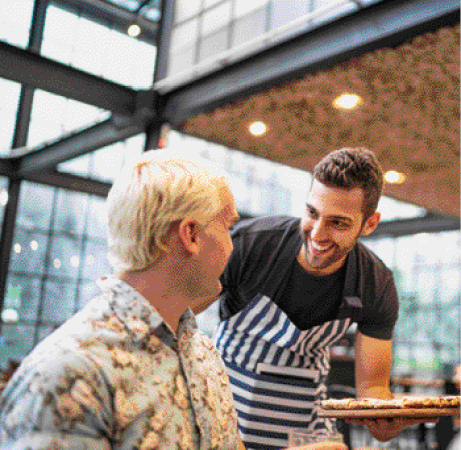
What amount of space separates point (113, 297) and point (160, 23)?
17.7 feet

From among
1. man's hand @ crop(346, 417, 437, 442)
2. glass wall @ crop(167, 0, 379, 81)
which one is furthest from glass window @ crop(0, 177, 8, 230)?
man's hand @ crop(346, 417, 437, 442)

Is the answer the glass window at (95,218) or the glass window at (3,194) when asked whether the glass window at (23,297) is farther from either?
the glass window at (95,218)

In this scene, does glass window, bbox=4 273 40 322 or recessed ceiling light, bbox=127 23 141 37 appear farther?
glass window, bbox=4 273 40 322

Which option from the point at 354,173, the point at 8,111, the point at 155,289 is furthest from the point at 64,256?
the point at 155,289

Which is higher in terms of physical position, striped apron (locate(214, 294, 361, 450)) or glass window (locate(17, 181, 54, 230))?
glass window (locate(17, 181, 54, 230))

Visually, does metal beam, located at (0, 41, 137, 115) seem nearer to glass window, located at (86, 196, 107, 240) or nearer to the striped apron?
the striped apron

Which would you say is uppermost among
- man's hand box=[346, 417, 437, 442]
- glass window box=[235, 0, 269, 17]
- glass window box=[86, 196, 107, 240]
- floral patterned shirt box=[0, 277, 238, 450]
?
glass window box=[235, 0, 269, 17]

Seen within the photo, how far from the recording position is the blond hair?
3.65 ft

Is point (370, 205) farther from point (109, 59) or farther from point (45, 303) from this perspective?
point (45, 303)

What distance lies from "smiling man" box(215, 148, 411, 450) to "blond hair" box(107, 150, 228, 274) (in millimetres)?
784

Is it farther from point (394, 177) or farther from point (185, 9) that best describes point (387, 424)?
point (394, 177)

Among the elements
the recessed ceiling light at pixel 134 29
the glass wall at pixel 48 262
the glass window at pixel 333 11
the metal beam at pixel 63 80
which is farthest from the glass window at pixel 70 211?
the glass window at pixel 333 11

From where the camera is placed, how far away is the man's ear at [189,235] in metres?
1.15

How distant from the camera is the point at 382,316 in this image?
2.00 m
